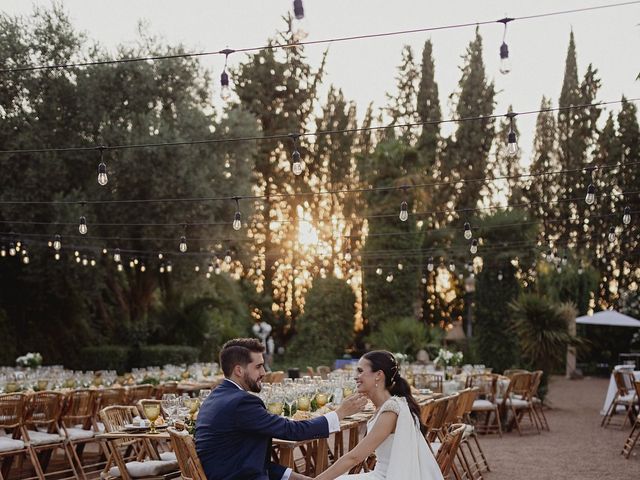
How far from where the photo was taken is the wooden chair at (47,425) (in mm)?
7770

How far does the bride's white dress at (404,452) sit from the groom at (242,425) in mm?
192

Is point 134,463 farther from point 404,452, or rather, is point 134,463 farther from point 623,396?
point 623,396

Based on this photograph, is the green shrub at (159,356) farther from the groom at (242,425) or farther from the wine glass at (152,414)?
the groom at (242,425)

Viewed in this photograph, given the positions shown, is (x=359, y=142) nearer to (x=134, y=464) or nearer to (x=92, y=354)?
(x=92, y=354)

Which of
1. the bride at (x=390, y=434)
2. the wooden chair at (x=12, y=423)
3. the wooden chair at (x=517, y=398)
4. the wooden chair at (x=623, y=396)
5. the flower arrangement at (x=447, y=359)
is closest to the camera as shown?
the bride at (x=390, y=434)

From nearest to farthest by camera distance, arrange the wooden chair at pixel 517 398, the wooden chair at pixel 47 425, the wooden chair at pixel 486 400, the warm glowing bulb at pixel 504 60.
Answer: the warm glowing bulb at pixel 504 60 < the wooden chair at pixel 47 425 < the wooden chair at pixel 486 400 < the wooden chair at pixel 517 398

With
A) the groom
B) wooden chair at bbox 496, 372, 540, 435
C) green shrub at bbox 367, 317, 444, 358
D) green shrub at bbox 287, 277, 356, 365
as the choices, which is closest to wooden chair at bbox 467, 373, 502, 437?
wooden chair at bbox 496, 372, 540, 435

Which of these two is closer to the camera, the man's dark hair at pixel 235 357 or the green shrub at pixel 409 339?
the man's dark hair at pixel 235 357

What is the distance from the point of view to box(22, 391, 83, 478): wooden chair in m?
7.77

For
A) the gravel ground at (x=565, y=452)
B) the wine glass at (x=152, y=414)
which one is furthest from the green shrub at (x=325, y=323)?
the wine glass at (x=152, y=414)

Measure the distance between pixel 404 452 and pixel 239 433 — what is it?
808 millimetres

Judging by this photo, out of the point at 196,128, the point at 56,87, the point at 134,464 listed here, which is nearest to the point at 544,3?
the point at 134,464

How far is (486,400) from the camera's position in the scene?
1166cm

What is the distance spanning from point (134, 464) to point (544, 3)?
6.08 m
